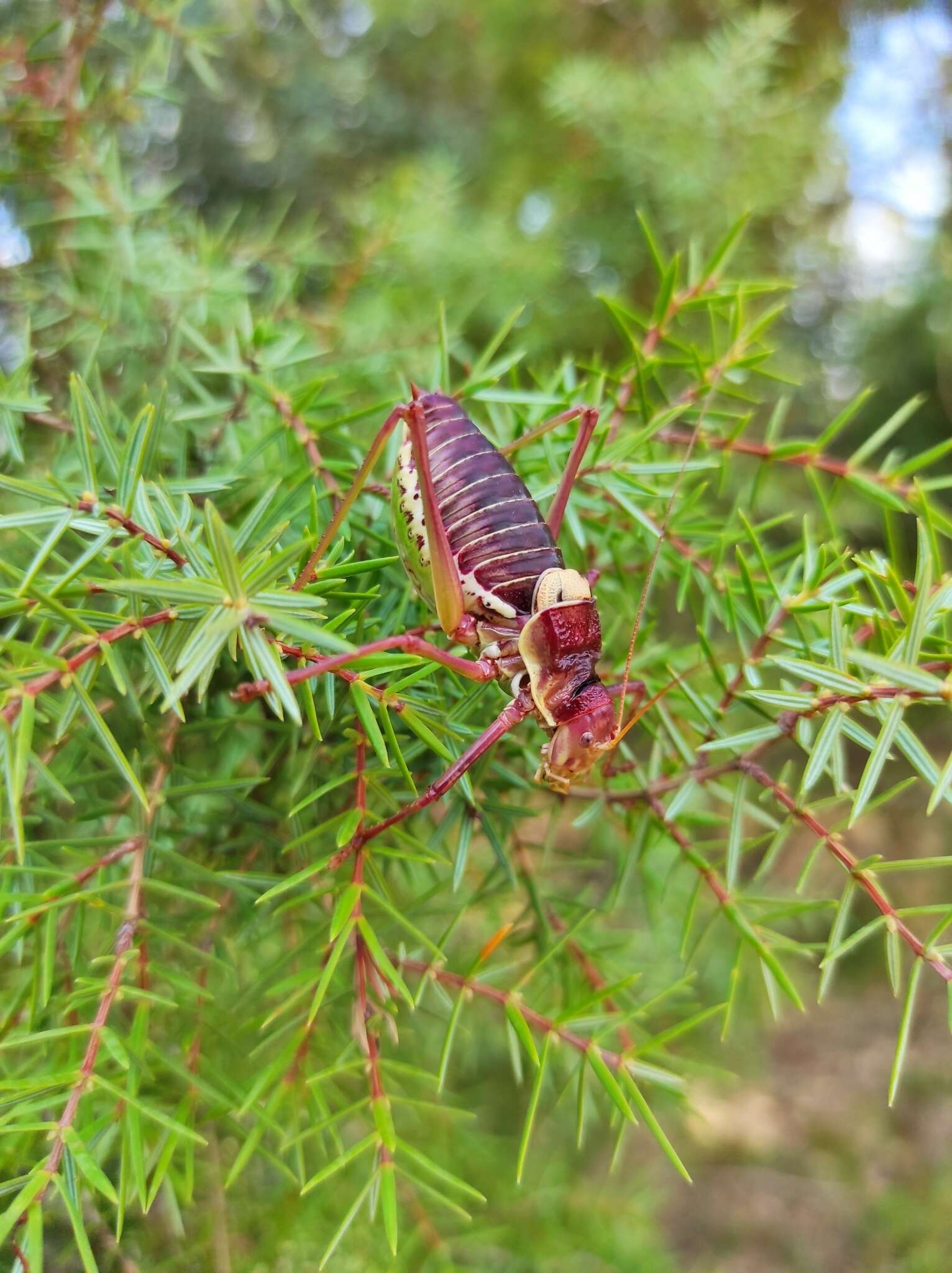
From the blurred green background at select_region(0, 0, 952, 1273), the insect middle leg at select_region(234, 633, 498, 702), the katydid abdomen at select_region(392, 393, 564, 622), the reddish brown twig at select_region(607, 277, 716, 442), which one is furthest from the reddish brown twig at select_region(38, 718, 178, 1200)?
the blurred green background at select_region(0, 0, 952, 1273)

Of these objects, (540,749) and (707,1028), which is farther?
(707,1028)

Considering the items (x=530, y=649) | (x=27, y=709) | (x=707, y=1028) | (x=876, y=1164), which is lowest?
Answer: (x=876, y=1164)

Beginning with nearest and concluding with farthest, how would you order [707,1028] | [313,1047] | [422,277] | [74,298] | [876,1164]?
[313,1047] < [74,298] < [422,277] < [707,1028] < [876,1164]

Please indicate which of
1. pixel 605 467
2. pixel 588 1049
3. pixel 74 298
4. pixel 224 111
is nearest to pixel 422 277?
pixel 74 298

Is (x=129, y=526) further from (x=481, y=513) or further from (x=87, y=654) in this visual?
(x=481, y=513)

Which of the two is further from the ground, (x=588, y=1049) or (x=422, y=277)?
(x=422, y=277)

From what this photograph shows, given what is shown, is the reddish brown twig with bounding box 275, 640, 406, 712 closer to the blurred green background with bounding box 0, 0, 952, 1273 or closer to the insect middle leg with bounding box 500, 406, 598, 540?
the insect middle leg with bounding box 500, 406, 598, 540

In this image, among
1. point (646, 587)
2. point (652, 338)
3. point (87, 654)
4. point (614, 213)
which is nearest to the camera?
point (87, 654)

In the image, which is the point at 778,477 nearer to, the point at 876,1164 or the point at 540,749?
the point at 540,749

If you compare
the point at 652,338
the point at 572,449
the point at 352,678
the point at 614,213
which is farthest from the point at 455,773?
the point at 614,213
